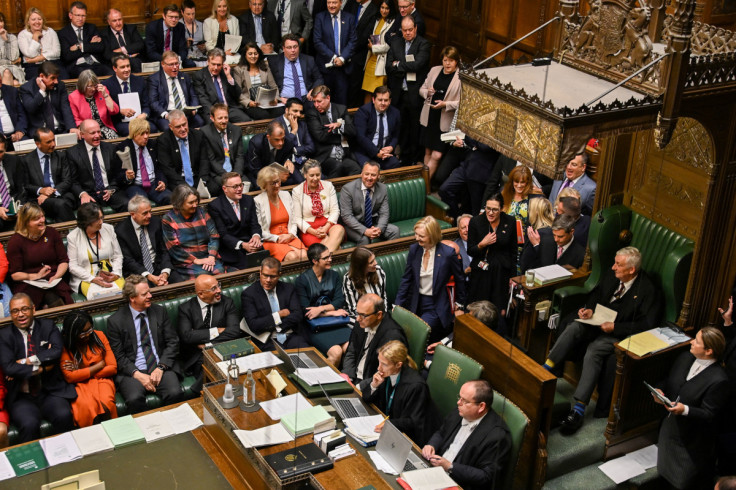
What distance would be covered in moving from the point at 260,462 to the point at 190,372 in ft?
5.47

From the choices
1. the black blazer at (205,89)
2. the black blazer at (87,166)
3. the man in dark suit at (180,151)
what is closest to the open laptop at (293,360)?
the man in dark suit at (180,151)

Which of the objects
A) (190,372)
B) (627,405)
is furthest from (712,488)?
(190,372)

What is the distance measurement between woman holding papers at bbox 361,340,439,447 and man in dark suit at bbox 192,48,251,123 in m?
4.25

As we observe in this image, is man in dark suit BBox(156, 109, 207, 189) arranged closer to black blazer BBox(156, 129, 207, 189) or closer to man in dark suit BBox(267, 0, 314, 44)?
black blazer BBox(156, 129, 207, 189)

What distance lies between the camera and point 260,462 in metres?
4.45

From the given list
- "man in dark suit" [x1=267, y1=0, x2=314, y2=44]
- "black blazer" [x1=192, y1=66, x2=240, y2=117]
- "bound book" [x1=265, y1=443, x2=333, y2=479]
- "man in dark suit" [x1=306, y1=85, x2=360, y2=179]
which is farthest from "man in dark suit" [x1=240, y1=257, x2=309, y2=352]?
"man in dark suit" [x1=267, y1=0, x2=314, y2=44]

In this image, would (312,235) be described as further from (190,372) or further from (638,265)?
(638,265)

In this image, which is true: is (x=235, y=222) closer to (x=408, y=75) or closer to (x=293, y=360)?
(x=293, y=360)

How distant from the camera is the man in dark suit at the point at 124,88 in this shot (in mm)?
8484

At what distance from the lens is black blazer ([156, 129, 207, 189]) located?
7.67m

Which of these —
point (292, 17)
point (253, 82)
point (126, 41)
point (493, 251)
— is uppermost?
point (292, 17)

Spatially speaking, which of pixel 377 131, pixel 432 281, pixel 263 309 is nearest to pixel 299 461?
pixel 263 309

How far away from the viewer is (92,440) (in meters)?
4.94

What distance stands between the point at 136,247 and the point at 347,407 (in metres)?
2.44
